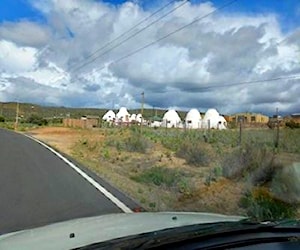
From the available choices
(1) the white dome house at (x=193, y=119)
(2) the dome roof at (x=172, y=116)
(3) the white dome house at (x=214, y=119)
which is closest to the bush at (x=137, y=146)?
(3) the white dome house at (x=214, y=119)

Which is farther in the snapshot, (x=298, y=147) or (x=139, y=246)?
(x=298, y=147)

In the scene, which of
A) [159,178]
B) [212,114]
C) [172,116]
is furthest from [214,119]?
[159,178]

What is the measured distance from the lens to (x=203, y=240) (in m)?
3.54

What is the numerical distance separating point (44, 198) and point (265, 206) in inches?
197

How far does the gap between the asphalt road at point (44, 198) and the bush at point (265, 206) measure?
2770 millimetres

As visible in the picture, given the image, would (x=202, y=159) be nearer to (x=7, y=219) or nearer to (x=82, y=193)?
(x=82, y=193)

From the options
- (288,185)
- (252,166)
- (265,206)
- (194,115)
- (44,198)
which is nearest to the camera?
(265,206)

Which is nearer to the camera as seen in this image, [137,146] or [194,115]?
[137,146]

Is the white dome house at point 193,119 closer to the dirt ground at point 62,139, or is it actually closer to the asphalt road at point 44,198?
the dirt ground at point 62,139

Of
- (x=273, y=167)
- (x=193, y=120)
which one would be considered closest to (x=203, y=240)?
(x=273, y=167)

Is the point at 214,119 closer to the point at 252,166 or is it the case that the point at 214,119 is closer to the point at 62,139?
the point at 62,139

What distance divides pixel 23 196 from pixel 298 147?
1666cm

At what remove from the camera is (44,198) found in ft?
40.7

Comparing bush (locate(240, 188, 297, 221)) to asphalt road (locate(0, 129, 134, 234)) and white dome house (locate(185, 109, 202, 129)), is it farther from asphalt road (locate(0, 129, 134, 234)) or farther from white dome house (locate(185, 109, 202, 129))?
white dome house (locate(185, 109, 202, 129))
